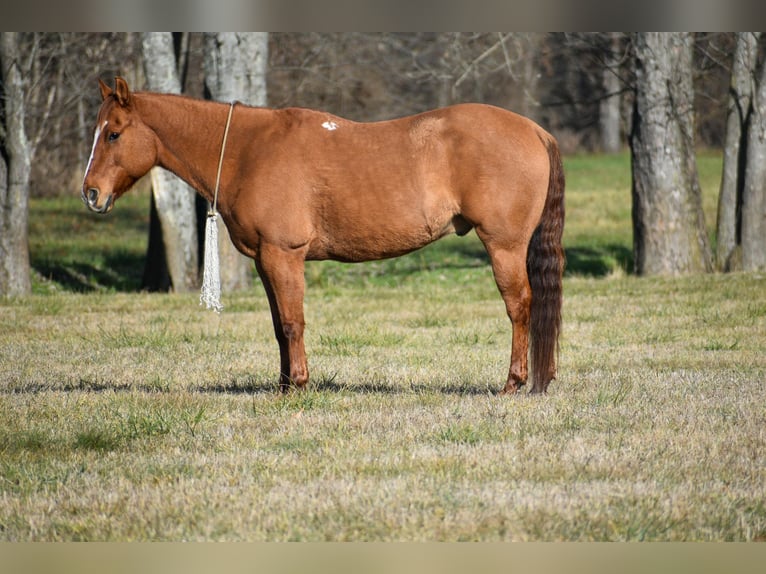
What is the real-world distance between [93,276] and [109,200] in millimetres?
10602

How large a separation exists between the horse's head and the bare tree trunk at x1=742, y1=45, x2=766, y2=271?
9883 millimetres

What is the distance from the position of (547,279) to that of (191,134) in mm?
2730

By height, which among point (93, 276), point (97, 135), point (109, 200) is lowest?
point (93, 276)

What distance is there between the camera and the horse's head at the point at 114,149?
7.29m

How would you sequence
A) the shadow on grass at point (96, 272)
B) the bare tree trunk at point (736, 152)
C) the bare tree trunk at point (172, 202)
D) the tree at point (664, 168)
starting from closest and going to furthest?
the bare tree trunk at point (172, 202) → the tree at point (664, 168) → the bare tree trunk at point (736, 152) → the shadow on grass at point (96, 272)

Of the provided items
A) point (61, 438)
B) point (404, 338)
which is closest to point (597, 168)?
point (404, 338)

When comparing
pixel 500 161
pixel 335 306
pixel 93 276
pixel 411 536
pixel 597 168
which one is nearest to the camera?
pixel 411 536

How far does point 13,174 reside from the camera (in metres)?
14.1

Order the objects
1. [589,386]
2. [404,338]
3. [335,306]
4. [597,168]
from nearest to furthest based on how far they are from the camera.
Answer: [589,386] → [404,338] → [335,306] → [597,168]

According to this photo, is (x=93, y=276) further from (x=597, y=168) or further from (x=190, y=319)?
(x=597, y=168)

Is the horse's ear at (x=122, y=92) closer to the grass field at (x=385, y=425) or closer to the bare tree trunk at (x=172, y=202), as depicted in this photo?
the grass field at (x=385, y=425)

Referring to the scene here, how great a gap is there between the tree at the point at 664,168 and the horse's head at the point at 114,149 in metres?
8.81

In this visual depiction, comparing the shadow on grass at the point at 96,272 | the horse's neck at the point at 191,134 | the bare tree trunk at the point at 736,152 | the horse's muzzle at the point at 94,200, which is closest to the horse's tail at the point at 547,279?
the horse's neck at the point at 191,134

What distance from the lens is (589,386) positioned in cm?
784
